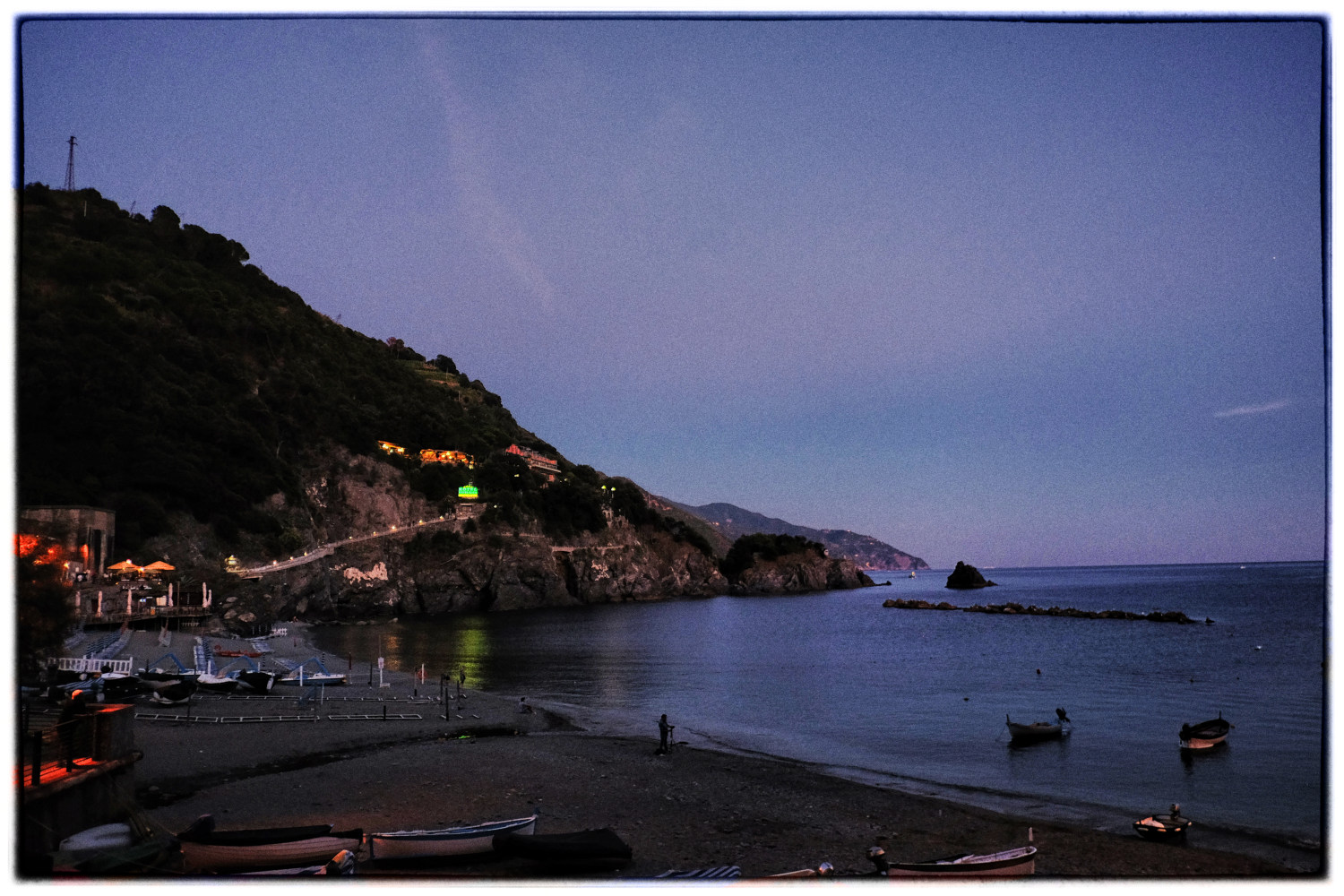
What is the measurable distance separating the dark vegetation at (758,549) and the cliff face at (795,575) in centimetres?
94

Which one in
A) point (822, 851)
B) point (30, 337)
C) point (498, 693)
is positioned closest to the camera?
point (822, 851)

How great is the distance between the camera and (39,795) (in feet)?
23.6

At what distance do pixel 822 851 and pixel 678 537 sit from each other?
4389 inches

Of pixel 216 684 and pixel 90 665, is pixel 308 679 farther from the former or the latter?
pixel 90 665


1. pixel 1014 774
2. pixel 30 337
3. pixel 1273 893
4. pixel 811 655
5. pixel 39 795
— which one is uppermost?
pixel 30 337

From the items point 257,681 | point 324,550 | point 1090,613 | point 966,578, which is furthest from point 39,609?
point 966,578

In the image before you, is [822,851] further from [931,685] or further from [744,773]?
[931,685]

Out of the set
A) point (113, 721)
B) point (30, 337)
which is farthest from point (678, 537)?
point (113, 721)

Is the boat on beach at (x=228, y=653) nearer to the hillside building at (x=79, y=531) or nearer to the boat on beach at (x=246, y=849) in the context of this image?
the hillside building at (x=79, y=531)

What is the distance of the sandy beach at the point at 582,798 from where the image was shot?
10867 millimetres

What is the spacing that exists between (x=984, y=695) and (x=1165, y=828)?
1736 centimetres

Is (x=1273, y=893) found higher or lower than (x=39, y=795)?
higher

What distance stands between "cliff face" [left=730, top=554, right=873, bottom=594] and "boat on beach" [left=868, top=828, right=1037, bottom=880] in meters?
122

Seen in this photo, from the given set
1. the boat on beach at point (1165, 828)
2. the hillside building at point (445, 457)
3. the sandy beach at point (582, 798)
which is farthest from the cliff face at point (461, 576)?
the boat on beach at point (1165, 828)
